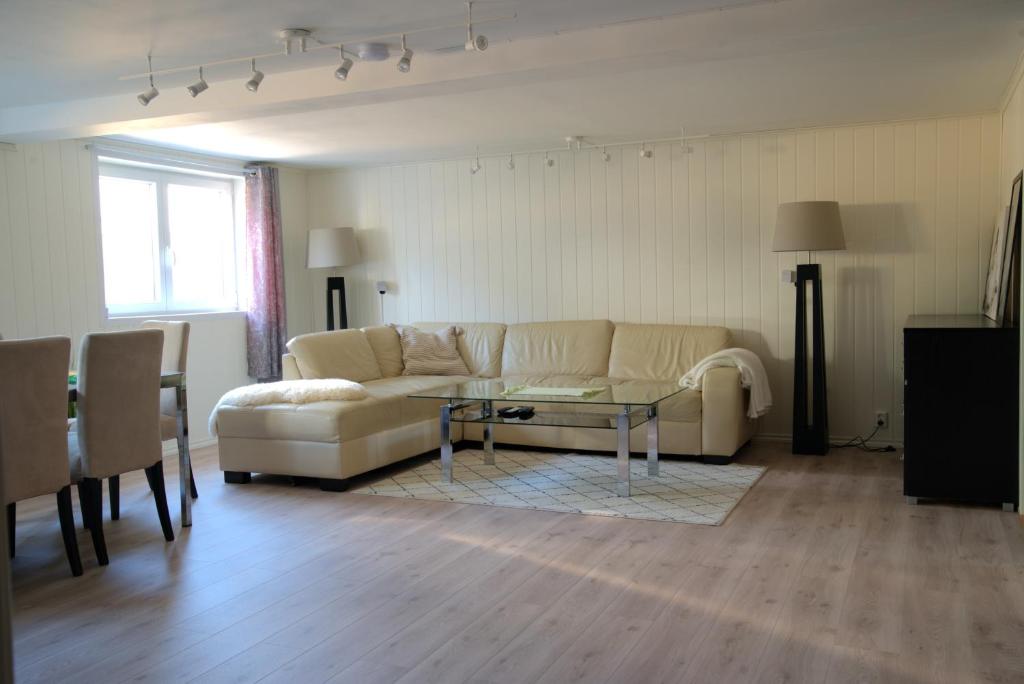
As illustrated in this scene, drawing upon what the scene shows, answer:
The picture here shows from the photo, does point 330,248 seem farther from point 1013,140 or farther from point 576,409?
point 1013,140

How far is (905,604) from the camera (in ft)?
9.81

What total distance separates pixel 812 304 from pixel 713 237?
2.95 ft

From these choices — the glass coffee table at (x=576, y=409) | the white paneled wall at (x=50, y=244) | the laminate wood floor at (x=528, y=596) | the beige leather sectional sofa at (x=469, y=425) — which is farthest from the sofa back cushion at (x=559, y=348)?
the white paneled wall at (x=50, y=244)

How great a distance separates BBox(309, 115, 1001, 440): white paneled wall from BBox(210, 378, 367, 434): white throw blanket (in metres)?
2.19

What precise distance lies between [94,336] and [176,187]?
3.21m

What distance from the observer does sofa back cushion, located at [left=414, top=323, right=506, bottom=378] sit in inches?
263

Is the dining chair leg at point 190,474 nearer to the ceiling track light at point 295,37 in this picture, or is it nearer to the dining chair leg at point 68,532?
the dining chair leg at point 68,532

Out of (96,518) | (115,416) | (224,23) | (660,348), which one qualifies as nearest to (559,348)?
(660,348)

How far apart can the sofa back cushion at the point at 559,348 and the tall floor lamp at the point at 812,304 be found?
1395mm

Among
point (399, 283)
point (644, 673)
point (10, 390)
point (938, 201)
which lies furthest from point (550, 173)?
point (644, 673)

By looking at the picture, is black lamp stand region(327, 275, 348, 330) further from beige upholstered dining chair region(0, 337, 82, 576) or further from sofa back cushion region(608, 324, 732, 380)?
beige upholstered dining chair region(0, 337, 82, 576)

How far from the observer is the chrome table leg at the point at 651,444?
4965mm

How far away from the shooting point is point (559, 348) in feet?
21.3

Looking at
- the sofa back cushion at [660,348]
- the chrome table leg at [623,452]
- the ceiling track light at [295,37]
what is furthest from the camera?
the sofa back cushion at [660,348]
